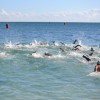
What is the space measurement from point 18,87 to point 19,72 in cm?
516

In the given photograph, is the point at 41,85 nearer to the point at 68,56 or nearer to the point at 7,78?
the point at 7,78

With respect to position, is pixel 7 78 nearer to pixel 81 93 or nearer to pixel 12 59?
pixel 81 93

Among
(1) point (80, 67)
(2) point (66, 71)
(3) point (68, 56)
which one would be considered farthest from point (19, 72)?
(3) point (68, 56)

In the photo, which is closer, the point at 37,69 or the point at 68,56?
the point at 37,69

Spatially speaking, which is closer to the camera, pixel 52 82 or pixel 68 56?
pixel 52 82

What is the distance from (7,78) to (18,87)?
9.62ft

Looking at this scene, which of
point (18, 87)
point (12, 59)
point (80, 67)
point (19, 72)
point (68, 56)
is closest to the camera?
point (18, 87)

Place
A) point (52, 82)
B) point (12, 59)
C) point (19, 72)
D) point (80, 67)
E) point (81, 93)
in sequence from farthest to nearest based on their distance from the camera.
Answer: point (12, 59)
point (80, 67)
point (19, 72)
point (52, 82)
point (81, 93)

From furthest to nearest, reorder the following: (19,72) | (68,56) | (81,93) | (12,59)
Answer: (68,56)
(12,59)
(19,72)
(81,93)

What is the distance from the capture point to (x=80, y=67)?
92.2 feet

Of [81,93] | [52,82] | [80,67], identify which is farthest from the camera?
[80,67]

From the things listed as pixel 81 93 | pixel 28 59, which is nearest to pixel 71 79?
pixel 81 93

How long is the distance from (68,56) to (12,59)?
23.3ft

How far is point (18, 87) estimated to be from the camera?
20.5 metres
